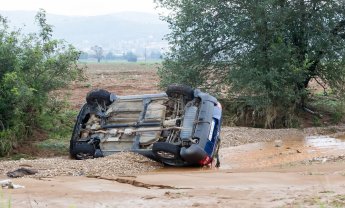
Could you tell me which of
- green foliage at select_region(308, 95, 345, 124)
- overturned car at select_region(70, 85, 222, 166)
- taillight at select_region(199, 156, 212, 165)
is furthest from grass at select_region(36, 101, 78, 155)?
green foliage at select_region(308, 95, 345, 124)

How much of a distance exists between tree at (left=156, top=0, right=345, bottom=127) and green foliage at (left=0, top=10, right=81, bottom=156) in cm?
390

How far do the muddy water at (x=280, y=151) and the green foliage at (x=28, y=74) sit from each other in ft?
15.0

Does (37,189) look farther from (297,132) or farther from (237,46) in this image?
(237,46)

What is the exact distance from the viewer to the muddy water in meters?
12.0

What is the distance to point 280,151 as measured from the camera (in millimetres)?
13633

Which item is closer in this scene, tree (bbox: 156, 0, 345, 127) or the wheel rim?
the wheel rim

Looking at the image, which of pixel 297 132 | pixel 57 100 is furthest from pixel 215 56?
pixel 57 100

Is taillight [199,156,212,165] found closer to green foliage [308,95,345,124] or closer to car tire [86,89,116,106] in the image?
car tire [86,89,116,106]

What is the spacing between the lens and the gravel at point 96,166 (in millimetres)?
9883

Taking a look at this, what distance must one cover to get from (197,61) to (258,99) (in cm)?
237

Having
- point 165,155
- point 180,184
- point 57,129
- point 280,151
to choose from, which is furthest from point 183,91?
point 57,129

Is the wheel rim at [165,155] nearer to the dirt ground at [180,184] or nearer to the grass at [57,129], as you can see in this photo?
the dirt ground at [180,184]

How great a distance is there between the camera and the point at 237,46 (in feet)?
59.6

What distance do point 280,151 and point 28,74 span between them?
245 inches
